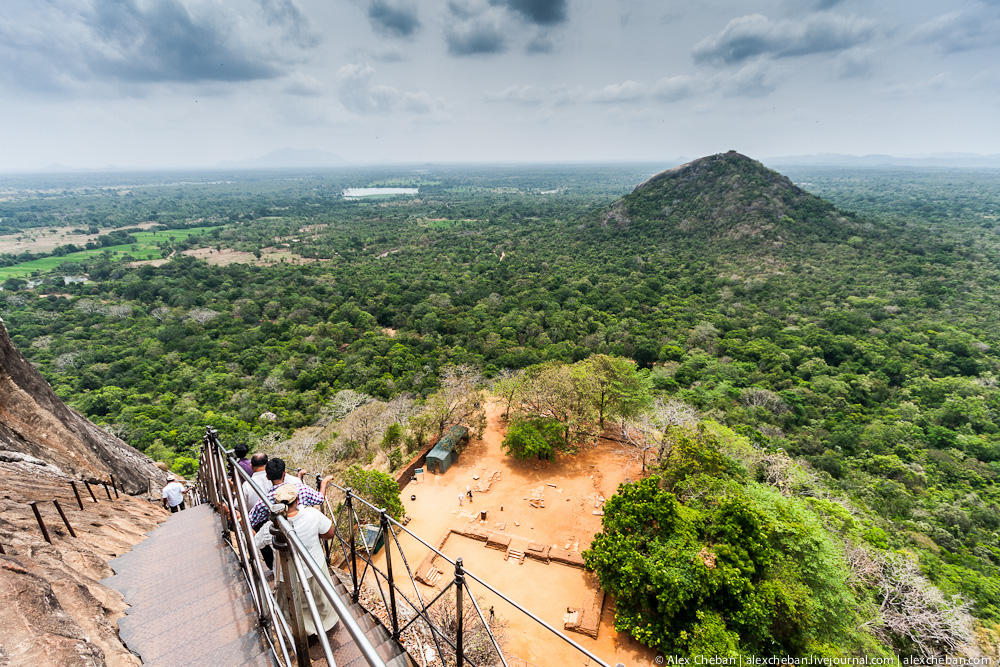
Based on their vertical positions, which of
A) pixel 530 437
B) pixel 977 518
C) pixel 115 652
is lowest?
pixel 977 518

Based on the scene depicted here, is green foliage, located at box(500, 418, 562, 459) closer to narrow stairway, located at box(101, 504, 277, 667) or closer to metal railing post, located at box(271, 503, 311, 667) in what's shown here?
narrow stairway, located at box(101, 504, 277, 667)

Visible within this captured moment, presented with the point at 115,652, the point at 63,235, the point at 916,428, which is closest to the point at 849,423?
the point at 916,428

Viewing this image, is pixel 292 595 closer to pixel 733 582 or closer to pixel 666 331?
pixel 733 582

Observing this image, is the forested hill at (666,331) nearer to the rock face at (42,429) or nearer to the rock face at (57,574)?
the rock face at (42,429)

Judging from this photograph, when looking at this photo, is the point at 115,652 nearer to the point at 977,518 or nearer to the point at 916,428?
the point at 977,518

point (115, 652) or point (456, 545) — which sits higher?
point (115, 652)

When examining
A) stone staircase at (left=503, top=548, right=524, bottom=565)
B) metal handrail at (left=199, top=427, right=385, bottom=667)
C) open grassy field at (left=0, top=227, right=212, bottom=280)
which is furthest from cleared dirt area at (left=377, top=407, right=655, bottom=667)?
open grassy field at (left=0, top=227, right=212, bottom=280)

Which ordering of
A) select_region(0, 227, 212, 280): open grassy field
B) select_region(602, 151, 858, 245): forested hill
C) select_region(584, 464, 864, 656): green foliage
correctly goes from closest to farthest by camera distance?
select_region(584, 464, 864, 656): green foliage → select_region(602, 151, 858, 245): forested hill → select_region(0, 227, 212, 280): open grassy field
